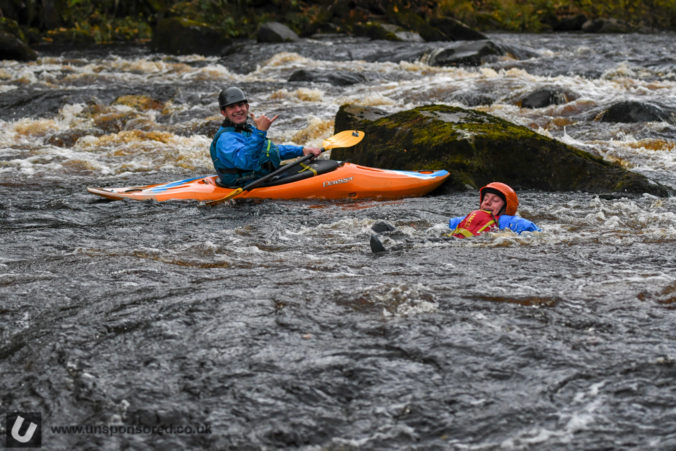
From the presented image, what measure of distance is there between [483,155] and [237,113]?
95.5 inches

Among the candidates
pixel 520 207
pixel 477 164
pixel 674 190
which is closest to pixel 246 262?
pixel 520 207

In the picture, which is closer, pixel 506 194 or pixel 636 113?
pixel 506 194

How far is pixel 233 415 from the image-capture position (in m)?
2.53

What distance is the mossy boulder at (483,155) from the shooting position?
6.53 metres

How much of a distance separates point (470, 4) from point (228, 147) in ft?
60.5

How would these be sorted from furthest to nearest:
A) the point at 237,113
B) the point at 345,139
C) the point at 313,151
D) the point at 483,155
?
the point at 345,139
the point at 483,155
the point at 313,151
the point at 237,113

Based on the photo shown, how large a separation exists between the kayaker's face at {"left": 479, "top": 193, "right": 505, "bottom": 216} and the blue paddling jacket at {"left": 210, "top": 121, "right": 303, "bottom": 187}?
229 centimetres

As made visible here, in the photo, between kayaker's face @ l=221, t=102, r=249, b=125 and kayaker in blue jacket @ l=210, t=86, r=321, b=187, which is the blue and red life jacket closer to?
kayaker in blue jacket @ l=210, t=86, r=321, b=187

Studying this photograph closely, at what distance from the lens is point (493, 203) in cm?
506

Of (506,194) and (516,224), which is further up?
(506,194)

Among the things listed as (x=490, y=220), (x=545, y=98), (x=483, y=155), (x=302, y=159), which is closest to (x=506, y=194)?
(x=490, y=220)

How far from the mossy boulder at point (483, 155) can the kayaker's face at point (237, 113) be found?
168cm

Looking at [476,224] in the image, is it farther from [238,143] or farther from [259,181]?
[238,143]

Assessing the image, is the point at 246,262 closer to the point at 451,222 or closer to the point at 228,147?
the point at 451,222
